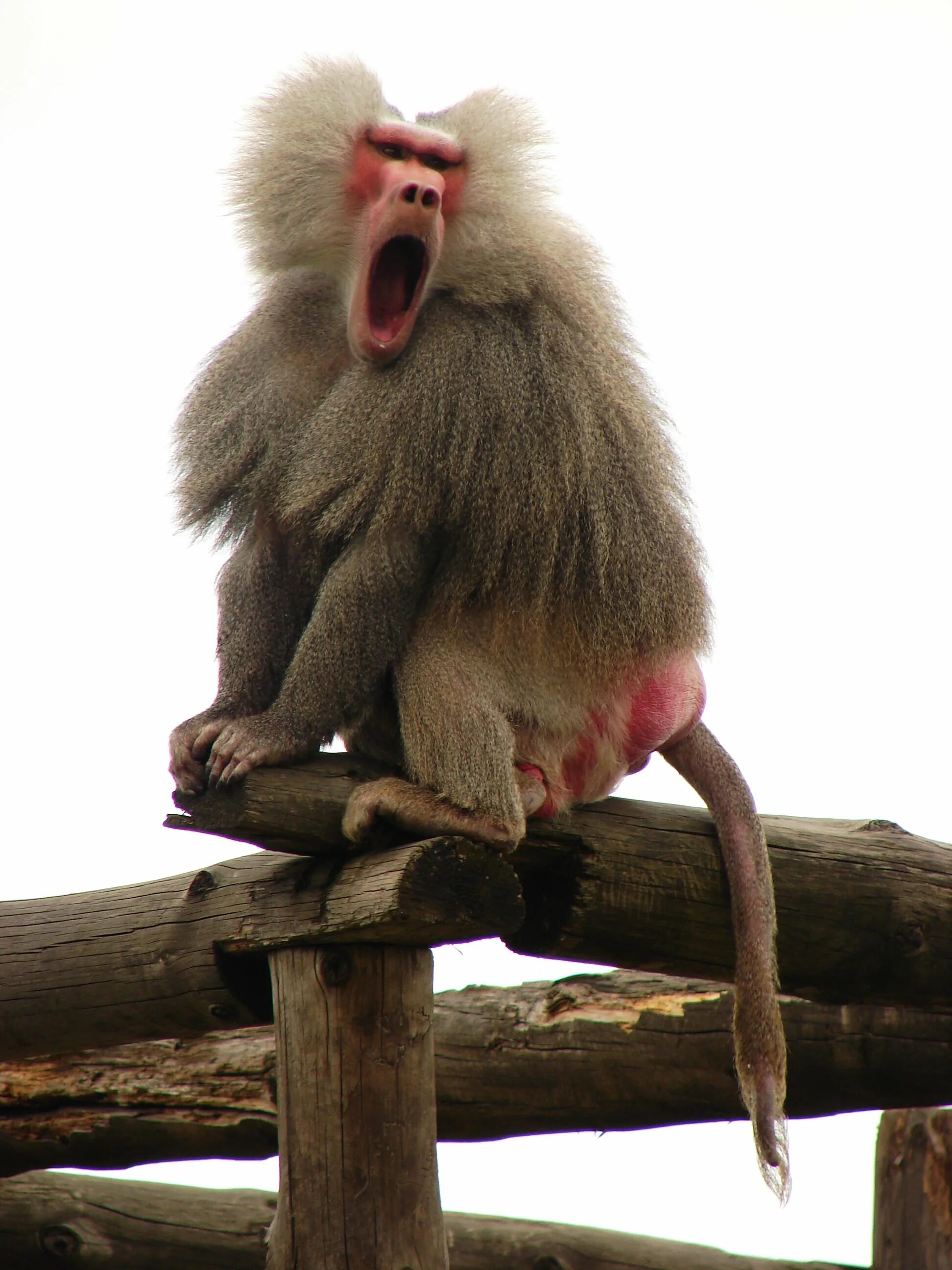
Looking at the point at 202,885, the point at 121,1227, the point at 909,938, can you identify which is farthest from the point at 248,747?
the point at 121,1227

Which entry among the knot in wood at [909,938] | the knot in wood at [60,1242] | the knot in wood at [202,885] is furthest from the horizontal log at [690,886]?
the knot in wood at [60,1242]

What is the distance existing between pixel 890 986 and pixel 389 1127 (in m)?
1.24

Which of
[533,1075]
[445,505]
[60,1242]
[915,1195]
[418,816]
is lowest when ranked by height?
[60,1242]

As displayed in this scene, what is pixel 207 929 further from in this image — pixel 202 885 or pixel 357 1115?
pixel 357 1115

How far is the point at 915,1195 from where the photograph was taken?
3.62m

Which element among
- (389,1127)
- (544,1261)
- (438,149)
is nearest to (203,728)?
(389,1127)

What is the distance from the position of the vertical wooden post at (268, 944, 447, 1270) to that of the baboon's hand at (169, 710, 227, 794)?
0.36 meters

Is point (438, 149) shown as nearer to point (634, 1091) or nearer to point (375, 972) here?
point (375, 972)

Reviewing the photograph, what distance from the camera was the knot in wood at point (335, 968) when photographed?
2324mm

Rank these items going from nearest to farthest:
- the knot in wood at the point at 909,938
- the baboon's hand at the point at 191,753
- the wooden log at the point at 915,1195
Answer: the baboon's hand at the point at 191,753 < the knot in wood at the point at 909,938 < the wooden log at the point at 915,1195

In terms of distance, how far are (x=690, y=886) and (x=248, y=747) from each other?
3.09 ft

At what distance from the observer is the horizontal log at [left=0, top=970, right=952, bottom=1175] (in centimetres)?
319

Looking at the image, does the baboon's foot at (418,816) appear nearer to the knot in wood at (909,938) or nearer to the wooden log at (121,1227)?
the knot in wood at (909,938)

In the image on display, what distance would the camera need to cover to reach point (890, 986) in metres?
2.96
